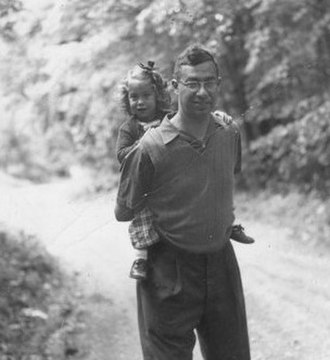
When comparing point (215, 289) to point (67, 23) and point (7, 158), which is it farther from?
point (7, 158)

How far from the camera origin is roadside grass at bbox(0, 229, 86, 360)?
5250 mm

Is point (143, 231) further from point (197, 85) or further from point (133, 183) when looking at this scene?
point (197, 85)

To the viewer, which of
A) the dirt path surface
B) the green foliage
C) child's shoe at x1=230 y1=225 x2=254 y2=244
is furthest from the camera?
the green foliage

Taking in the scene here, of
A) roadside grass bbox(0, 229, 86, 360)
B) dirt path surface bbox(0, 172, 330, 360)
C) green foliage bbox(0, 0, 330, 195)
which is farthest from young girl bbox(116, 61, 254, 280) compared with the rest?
green foliage bbox(0, 0, 330, 195)

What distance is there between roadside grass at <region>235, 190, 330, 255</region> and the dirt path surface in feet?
0.53

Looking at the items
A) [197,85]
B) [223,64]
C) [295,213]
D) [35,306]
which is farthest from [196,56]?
[223,64]

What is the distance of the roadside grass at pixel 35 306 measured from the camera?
525 centimetres

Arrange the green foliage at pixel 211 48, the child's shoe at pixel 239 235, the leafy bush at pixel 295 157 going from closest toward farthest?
the child's shoe at pixel 239 235 → the green foliage at pixel 211 48 → the leafy bush at pixel 295 157

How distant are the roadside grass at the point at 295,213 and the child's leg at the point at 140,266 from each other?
5446 mm

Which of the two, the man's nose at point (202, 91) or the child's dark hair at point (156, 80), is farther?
the child's dark hair at point (156, 80)

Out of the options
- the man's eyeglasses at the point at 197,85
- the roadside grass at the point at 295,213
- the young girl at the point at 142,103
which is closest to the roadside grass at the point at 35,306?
the young girl at the point at 142,103

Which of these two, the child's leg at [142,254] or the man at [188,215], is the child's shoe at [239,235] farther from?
the child's leg at [142,254]

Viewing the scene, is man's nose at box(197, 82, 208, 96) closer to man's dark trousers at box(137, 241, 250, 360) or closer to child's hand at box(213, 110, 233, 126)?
child's hand at box(213, 110, 233, 126)

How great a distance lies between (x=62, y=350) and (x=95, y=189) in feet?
27.9
